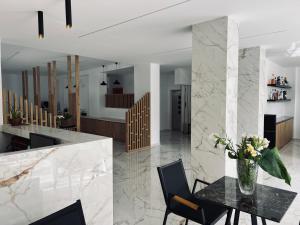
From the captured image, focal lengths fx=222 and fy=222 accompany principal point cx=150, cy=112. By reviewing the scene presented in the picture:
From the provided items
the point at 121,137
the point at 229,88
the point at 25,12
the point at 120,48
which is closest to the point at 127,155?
the point at 121,137

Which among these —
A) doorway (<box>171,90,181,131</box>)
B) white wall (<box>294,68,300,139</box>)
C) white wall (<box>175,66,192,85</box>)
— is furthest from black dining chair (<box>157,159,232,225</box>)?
doorway (<box>171,90,181,131</box>)

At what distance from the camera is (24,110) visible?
464cm

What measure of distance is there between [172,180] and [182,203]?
16.5 inches

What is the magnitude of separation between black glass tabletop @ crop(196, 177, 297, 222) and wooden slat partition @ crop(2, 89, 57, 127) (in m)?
3.61

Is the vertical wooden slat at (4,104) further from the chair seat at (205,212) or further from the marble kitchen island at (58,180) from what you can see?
the chair seat at (205,212)

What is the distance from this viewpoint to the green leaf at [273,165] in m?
1.73

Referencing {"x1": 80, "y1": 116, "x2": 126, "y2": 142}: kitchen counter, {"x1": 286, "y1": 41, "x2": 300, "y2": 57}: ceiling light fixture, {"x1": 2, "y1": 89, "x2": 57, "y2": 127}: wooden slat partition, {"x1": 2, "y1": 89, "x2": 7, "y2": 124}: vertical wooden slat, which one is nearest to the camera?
{"x1": 2, "y1": 89, "x2": 7, "y2": 124}: vertical wooden slat

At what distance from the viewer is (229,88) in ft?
9.86

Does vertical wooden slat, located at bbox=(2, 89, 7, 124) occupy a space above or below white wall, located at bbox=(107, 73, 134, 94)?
below

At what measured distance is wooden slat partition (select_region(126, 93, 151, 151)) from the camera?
6465 mm

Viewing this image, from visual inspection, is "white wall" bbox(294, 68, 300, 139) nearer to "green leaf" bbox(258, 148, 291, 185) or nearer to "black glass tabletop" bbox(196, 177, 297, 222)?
"black glass tabletop" bbox(196, 177, 297, 222)

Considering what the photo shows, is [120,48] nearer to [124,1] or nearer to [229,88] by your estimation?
[124,1]

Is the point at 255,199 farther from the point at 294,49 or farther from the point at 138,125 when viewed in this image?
the point at 138,125

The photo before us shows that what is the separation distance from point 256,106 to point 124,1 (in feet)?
11.0
